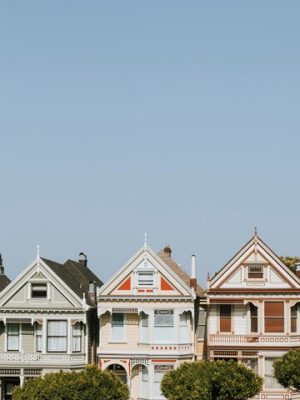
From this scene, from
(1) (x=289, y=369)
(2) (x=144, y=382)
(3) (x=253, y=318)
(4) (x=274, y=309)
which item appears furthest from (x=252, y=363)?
(2) (x=144, y=382)

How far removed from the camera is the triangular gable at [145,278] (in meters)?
62.8

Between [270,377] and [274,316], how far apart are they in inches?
163

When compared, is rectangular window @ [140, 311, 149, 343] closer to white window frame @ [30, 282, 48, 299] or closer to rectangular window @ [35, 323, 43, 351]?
white window frame @ [30, 282, 48, 299]

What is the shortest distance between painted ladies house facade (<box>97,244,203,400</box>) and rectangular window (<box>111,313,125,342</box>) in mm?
70

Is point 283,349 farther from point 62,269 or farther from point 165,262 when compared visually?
point 62,269

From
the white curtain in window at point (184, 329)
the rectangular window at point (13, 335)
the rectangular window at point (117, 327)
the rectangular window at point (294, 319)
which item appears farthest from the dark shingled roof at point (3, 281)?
the rectangular window at point (294, 319)

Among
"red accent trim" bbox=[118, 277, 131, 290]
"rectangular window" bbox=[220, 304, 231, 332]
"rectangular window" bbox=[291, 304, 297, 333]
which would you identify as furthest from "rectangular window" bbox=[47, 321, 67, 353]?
"rectangular window" bbox=[291, 304, 297, 333]

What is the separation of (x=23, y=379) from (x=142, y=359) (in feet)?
27.1

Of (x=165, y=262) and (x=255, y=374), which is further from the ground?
(x=165, y=262)

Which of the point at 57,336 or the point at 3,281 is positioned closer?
the point at 57,336

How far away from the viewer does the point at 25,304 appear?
63.0m

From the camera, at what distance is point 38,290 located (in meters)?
63.3

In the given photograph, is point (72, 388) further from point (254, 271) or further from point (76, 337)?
point (254, 271)

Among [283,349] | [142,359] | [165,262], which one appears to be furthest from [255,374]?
[165,262]
